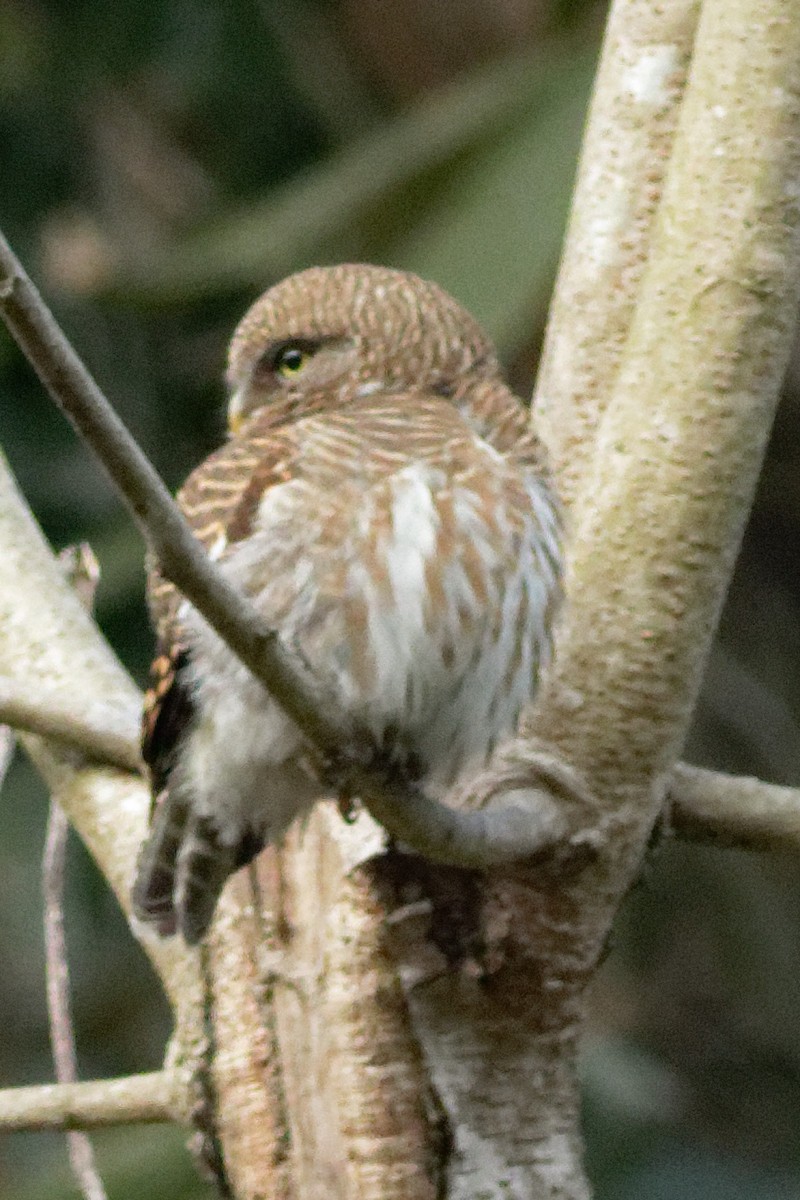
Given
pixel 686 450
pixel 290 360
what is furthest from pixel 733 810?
pixel 290 360

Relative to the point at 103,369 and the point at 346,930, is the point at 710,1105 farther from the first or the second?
the point at 346,930

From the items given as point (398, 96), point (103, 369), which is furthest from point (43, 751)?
point (398, 96)

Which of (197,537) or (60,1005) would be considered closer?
(197,537)

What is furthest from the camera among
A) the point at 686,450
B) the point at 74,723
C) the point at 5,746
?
the point at 5,746

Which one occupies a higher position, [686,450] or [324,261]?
[686,450]

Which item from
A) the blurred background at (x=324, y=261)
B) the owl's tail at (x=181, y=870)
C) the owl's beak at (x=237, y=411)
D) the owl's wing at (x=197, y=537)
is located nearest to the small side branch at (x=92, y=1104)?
the owl's tail at (x=181, y=870)

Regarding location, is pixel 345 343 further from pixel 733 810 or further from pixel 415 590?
pixel 733 810

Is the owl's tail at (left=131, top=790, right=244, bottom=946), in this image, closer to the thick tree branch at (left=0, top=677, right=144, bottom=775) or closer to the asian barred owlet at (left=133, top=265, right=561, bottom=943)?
the asian barred owlet at (left=133, top=265, right=561, bottom=943)
